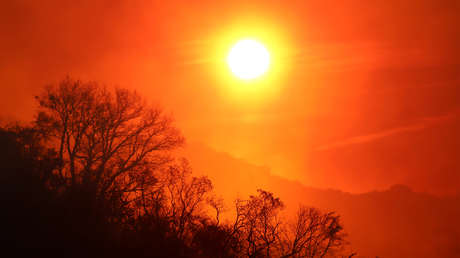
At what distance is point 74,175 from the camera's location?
23.1 meters

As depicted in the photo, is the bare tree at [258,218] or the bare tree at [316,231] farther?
the bare tree at [316,231]

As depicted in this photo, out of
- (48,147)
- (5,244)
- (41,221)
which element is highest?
(48,147)

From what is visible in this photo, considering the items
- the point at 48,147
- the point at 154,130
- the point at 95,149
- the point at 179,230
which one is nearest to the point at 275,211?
the point at 179,230

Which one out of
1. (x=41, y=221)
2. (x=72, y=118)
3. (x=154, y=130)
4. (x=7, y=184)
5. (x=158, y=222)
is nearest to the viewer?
(x=41, y=221)

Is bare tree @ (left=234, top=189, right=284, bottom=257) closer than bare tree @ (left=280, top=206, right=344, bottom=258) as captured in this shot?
Yes

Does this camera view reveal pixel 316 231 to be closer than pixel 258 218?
No

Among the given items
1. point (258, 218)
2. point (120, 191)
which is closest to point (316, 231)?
point (258, 218)

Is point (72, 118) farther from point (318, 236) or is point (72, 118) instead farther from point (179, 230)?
point (318, 236)

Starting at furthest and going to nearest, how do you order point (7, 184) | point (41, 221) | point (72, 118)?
point (72, 118)
point (7, 184)
point (41, 221)

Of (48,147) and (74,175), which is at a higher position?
(48,147)

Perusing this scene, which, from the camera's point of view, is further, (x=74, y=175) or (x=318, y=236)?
(x=318, y=236)

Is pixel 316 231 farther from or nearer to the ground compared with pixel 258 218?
farther from the ground

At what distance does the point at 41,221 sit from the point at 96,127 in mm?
8650

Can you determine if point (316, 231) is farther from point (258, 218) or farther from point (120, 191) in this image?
point (120, 191)
